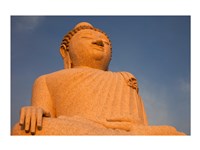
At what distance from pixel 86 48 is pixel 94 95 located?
128 cm

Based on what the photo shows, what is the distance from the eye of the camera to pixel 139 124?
6.75m

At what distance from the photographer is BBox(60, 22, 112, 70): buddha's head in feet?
26.7

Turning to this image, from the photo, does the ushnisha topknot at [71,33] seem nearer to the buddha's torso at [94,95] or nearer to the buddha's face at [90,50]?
the buddha's face at [90,50]

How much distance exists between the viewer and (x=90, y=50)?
8.12 m

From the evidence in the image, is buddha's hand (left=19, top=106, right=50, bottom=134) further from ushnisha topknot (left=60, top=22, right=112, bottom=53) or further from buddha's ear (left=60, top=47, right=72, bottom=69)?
ushnisha topknot (left=60, top=22, right=112, bottom=53)

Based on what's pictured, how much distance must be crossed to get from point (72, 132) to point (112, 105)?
4.98 feet

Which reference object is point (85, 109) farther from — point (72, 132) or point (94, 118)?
point (72, 132)

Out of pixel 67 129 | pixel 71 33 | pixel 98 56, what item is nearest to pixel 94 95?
pixel 98 56

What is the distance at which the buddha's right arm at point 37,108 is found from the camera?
19.1 ft

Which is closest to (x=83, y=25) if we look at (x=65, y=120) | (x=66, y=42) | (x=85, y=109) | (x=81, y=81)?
(x=66, y=42)

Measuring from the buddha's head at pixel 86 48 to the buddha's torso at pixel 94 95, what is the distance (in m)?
0.39

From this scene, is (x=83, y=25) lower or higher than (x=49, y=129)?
higher

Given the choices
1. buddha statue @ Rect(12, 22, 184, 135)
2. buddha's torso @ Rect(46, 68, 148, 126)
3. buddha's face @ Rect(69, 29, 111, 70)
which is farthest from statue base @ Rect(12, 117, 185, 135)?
buddha's face @ Rect(69, 29, 111, 70)

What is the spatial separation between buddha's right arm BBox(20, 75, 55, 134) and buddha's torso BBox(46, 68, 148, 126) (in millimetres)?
99
